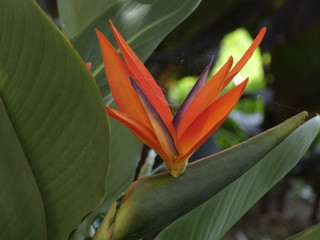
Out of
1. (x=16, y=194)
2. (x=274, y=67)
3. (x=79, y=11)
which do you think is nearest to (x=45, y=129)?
(x=16, y=194)

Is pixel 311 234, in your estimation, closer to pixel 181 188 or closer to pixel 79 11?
pixel 181 188

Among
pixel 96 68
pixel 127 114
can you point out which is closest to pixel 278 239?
pixel 96 68

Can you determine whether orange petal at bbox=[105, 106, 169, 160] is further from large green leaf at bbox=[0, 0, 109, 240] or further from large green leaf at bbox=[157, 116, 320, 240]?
large green leaf at bbox=[157, 116, 320, 240]

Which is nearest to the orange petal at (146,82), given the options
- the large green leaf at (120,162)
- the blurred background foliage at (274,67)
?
the large green leaf at (120,162)

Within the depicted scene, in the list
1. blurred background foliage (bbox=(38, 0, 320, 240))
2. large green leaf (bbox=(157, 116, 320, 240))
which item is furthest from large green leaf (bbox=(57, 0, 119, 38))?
blurred background foliage (bbox=(38, 0, 320, 240))

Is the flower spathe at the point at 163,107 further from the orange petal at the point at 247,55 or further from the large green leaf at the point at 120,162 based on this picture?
the large green leaf at the point at 120,162

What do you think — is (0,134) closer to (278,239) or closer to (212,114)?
(212,114)
